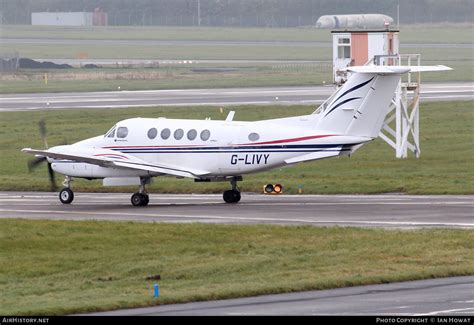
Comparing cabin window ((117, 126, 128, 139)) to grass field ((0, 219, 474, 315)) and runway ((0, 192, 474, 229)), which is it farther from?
grass field ((0, 219, 474, 315))

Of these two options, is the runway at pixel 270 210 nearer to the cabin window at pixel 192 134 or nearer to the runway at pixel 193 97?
the cabin window at pixel 192 134

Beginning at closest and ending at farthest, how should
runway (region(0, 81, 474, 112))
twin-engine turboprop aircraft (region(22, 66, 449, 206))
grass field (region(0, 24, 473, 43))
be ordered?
twin-engine turboprop aircraft (region(22, 66, 449, 206))
runway (region(0, 81, 474, 112))
grass field (region(0, 24, 473, 43))

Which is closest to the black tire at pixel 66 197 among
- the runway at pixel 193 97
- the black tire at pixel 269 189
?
the black tire at pixel 269 189

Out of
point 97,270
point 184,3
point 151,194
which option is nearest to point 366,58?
point 151,194

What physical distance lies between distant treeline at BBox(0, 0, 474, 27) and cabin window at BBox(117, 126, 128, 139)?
415 ft

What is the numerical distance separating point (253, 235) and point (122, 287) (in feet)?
25.0

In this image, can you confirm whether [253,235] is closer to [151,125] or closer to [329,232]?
[329,232]

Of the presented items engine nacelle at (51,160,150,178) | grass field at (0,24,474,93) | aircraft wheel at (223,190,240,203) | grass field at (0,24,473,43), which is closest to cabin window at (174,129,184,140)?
engine nacelle at (51,160,150,178)

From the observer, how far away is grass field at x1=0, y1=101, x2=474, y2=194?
44.5 m

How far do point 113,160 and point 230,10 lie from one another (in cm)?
14733

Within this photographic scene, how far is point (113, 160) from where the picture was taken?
4103 cm

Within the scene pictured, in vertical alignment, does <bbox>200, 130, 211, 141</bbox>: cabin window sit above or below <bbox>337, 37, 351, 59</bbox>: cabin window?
below

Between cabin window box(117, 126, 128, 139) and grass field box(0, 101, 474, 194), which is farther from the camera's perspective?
grass field box(0, 101, 474, 194)

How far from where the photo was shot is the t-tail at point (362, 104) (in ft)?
129
